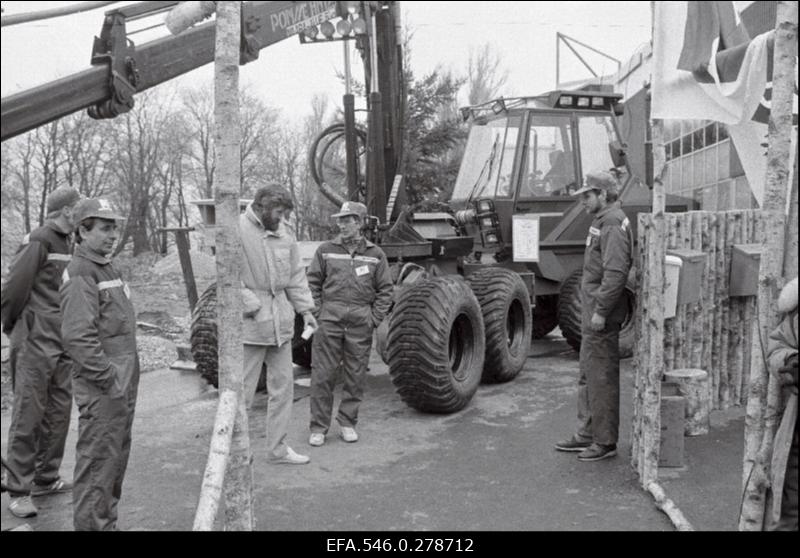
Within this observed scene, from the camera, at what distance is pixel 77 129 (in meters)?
16.7

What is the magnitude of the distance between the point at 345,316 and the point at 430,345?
0.75 metres

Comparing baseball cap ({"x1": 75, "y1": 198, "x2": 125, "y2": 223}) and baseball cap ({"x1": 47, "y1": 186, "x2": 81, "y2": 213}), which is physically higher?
baseball cap ({"x1": 47, "y1": 186, "x2": 81, "y2": 213})

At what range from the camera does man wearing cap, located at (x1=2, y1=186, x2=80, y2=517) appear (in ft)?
15.4

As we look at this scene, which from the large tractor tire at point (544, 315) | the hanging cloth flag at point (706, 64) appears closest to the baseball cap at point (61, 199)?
the hanging cloth flag at point (706, 64)

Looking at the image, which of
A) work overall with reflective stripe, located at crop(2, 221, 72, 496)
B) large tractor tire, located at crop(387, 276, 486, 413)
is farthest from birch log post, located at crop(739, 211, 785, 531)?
work overall with reflective stripe, located at crop(2, 221, 72, 496)

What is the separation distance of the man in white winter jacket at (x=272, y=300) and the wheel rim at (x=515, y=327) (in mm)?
3177

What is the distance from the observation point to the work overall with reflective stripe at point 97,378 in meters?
3.86

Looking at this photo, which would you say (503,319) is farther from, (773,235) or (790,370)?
(790,370)

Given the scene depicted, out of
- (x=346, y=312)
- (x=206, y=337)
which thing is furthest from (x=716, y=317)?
(x=206, y=337)

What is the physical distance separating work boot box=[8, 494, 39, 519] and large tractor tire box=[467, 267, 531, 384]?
167 inches

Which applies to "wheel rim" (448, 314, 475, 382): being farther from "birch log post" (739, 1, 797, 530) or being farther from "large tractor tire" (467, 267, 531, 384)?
"birch log post" (739, 1, 797, 530)

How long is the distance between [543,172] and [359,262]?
11.7 feet

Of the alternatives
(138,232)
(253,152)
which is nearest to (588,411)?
(138,232)

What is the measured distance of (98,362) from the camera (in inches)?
152
